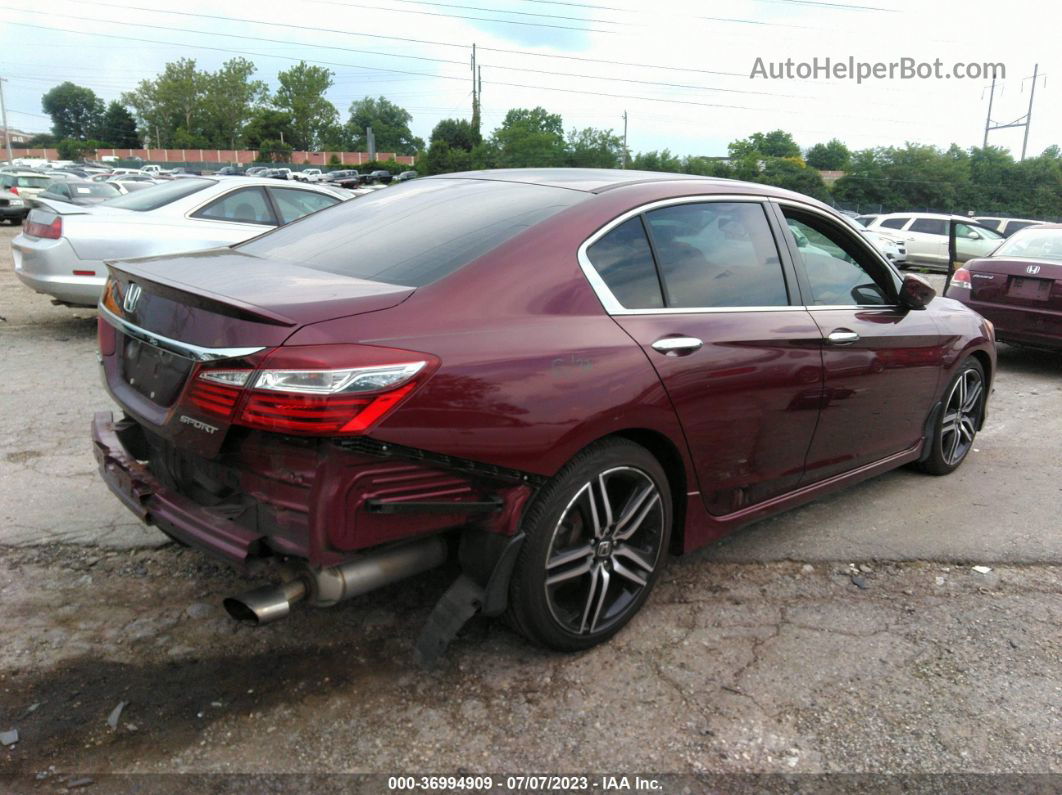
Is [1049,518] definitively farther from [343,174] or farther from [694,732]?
[343,174]

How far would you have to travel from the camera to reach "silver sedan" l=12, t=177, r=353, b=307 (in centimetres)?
714

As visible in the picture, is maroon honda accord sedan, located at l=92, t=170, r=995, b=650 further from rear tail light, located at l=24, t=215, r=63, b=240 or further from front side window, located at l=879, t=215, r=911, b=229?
front side window, located at l=879, t=215, r=911, b=229

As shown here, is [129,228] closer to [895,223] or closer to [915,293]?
[915,293]

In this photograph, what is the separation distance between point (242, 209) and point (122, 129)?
416 ft

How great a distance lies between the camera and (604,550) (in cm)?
289

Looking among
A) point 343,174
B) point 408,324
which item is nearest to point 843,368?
point 408,324

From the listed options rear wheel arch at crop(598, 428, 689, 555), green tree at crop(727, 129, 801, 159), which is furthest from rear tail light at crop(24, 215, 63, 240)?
green tree at crop(727, 129, 801, 159)

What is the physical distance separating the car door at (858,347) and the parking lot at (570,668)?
0.48m

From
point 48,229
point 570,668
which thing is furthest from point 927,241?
point 570,668

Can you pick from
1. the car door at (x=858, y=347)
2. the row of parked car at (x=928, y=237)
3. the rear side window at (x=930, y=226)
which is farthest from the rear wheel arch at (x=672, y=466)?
the rear side window at (x=930, y=226)

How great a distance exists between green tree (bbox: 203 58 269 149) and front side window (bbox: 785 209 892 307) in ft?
373

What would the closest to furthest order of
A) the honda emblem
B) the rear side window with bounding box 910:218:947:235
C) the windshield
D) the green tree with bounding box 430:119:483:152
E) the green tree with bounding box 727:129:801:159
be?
1. the honda emblem
2. the windshield
3. the rear side window with bounding box 910:218:947:235
4. the green tree with bounding box 430:119:483:152
5. the green tree with bounding box 727:129:801:159

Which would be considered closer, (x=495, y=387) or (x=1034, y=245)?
(x=495, y=387)

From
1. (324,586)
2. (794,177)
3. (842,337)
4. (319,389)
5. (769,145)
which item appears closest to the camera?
(319,389)
